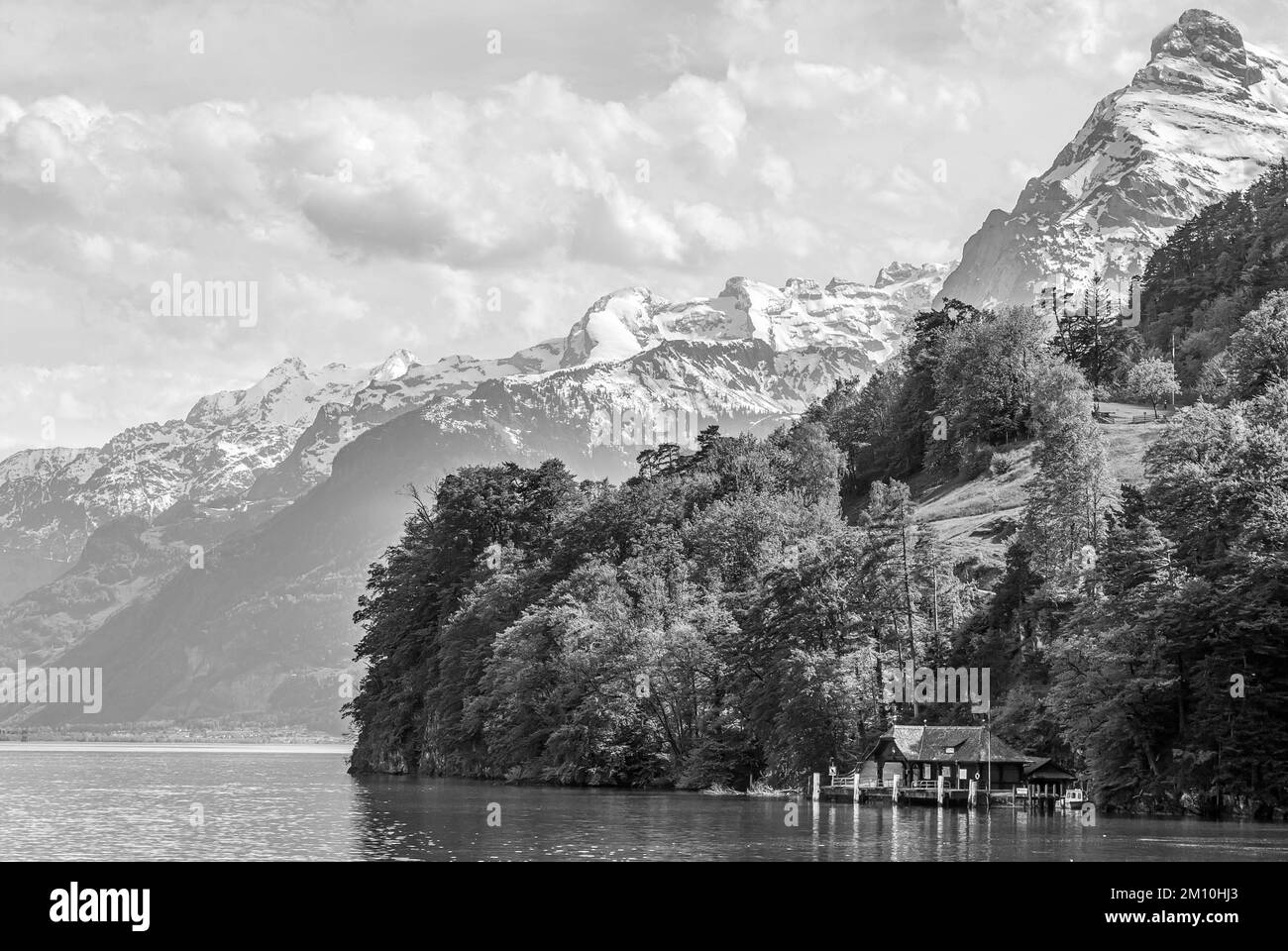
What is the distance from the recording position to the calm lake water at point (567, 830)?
62750 mm

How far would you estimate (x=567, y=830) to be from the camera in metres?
74.4

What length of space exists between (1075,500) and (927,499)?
53.8 m

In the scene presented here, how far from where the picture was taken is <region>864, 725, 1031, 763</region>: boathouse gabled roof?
101 meters

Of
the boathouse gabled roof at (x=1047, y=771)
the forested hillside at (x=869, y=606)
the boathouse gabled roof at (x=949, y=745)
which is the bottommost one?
the boathouse gabled roof at (x=1047, y=771)

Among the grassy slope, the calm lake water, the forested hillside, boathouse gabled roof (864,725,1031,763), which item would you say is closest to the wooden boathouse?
boathouse gabled roof (864,725,1031,763)

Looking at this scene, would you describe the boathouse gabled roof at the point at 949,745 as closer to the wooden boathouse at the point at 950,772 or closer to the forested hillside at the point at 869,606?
the wooden boathouse at the point at 950,772

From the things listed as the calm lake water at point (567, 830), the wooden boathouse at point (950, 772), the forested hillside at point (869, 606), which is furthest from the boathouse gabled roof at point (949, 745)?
the calm lake water at point (567, 830)

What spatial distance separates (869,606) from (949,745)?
49.8 ft

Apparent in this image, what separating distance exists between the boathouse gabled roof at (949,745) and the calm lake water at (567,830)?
5507mm

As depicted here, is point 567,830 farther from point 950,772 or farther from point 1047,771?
point 1047,771

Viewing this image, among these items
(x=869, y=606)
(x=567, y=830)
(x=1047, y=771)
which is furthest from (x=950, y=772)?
(x=567, y=830)
